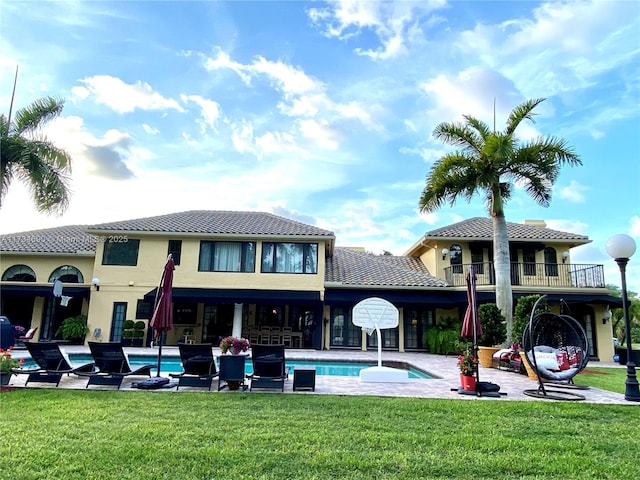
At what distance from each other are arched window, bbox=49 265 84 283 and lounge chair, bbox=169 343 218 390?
54.5 ft

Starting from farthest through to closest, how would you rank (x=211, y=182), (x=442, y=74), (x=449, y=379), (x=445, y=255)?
(x=445, y=255)
(x=211, y=182)
(x=442, y=74)
(x=449, y=379)

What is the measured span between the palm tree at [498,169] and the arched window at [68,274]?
64.3 feet

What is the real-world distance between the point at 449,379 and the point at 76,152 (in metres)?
18.9

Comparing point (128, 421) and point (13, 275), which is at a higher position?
point (13, 275)

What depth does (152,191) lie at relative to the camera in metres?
17.2

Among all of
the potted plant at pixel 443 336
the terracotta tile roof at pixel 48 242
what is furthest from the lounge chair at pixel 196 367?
the terracotta tile roof at pixel 48 242

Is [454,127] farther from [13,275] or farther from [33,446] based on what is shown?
[13,275]

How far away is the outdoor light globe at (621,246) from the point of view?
9.73m

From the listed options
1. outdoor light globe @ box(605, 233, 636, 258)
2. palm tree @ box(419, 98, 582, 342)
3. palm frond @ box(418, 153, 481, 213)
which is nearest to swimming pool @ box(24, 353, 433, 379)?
palm tree @ box(419, 98, 582, 342)

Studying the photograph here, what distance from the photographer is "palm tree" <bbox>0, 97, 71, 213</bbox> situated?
17641 millimetres

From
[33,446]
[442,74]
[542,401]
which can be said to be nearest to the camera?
[33,446]

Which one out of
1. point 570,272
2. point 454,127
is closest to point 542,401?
point 454,127

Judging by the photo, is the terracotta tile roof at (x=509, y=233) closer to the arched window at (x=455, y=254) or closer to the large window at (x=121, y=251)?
the arched window at (x=455, y=254)

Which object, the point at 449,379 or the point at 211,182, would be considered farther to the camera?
the point at 211,182
